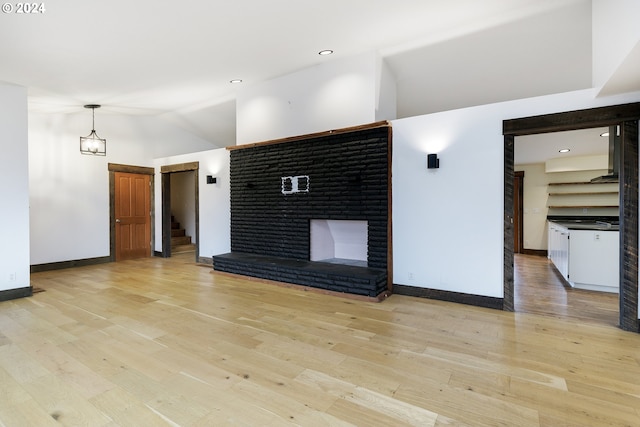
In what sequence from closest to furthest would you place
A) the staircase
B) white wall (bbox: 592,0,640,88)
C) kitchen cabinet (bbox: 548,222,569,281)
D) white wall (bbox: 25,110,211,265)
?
1. white wall (bbox: 592,0,640,88)
2. kitchen cabinet (bbox: 548,222,569,281)
3. white wall (bbox: 25,110,211,265)
4. the staircase

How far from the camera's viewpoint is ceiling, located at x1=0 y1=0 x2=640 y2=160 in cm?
321

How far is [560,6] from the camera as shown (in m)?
3.46

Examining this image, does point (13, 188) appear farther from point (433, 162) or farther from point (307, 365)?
point (433, 162)

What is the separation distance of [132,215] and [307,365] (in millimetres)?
6572

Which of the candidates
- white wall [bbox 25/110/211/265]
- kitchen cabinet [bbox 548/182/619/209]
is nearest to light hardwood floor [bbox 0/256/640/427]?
white wall [bbox 25/110/211/265]

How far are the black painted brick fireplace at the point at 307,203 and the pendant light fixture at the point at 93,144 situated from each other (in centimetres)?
291

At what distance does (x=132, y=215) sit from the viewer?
7.32 m

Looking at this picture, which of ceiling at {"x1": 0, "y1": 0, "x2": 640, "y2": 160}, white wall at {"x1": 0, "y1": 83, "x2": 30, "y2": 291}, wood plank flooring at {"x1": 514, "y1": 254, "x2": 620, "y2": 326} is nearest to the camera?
ceiling at {"x1": 0, "y1": 0, "x2": 640, "y2": 160}

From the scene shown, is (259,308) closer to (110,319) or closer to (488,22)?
(110,319)

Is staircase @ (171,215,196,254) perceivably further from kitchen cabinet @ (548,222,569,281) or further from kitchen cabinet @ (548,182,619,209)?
kitchen cabinet @ (548,182,619,209)

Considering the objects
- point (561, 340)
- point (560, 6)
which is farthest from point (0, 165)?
point (560, 6)

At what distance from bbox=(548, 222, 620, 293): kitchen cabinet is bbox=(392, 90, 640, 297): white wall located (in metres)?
1.77

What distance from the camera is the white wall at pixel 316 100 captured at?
450cm

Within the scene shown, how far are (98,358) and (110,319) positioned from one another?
3.19 feet
